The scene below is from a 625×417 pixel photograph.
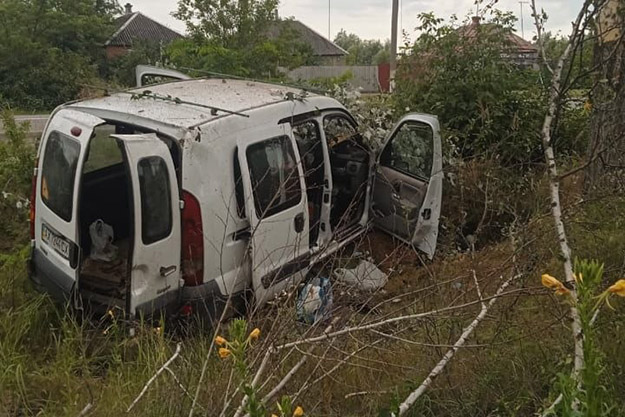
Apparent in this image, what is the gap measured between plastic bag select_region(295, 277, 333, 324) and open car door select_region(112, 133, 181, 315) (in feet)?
2.97

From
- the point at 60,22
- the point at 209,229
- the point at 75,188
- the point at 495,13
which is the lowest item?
the point at 209,229

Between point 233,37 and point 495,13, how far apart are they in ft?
42.3

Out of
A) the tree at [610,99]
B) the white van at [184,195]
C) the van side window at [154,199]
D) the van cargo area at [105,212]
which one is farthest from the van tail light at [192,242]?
the tree at [610,99]

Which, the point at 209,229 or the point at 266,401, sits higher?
the point at 209,229

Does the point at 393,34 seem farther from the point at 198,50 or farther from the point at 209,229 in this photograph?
the point at 209,229

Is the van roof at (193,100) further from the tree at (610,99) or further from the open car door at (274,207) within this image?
the tree at (610,99)

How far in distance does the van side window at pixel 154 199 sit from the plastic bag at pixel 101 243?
1.01 meters

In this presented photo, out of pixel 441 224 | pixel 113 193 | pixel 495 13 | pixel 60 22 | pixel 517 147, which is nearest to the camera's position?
pixel 113 193

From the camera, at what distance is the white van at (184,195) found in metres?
3.93

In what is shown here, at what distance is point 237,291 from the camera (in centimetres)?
448

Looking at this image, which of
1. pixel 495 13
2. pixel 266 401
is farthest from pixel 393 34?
pixel 266 401

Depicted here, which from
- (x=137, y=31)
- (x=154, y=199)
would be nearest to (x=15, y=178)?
(x=154, y=199)

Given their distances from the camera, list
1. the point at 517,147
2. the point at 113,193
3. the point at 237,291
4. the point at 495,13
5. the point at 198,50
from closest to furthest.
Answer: the point at 237,291 → the point at 113,193 → the point at 517,147 → the point at 495,13 → the point at 198,50

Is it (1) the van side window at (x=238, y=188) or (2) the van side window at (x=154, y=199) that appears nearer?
(2) the van side window at (x=154, y=199)
